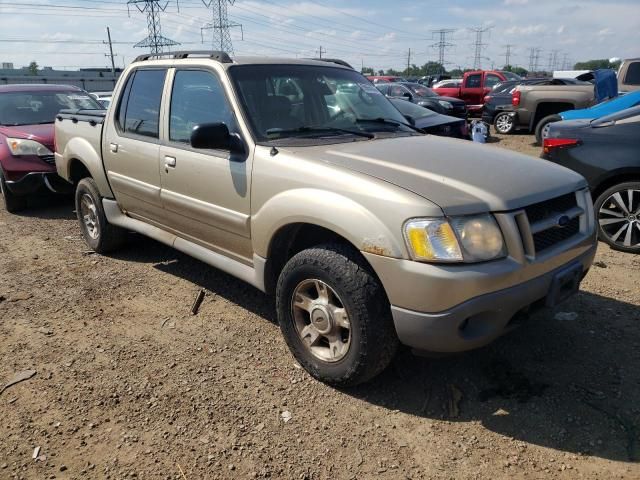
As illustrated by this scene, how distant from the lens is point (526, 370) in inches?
128

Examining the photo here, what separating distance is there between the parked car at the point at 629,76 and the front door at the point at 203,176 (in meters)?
10.7

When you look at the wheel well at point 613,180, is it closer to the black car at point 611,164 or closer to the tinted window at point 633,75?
the black car at point 611,164

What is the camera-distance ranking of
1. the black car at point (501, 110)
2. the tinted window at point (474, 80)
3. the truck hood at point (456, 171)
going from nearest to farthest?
the truck hood at point (456, 171)
the black car at point (501, 110)
the tinted window at point (474, 80)

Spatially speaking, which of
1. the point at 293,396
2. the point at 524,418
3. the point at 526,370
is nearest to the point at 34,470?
the point at 293,396

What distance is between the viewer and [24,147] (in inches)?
278

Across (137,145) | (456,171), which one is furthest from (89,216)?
(456,171)

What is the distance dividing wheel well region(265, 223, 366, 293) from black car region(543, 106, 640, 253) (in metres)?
3.52

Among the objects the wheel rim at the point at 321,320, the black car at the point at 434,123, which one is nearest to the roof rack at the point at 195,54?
the wheel rim at the point at 321,320

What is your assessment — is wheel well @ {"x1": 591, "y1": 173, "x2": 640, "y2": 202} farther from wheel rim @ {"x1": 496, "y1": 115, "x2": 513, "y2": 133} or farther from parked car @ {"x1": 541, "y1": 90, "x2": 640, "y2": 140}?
wheel rim @ {"x1": 496, "y1": 115, "x2": 513, "y2": 133}

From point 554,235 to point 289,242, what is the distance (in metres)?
1.53

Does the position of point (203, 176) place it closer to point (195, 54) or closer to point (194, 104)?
point (194, 104)

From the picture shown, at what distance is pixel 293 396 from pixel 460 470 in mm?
1018

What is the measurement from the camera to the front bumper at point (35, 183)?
7.04 m

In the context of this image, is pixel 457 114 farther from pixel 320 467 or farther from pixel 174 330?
pixel 320 467
